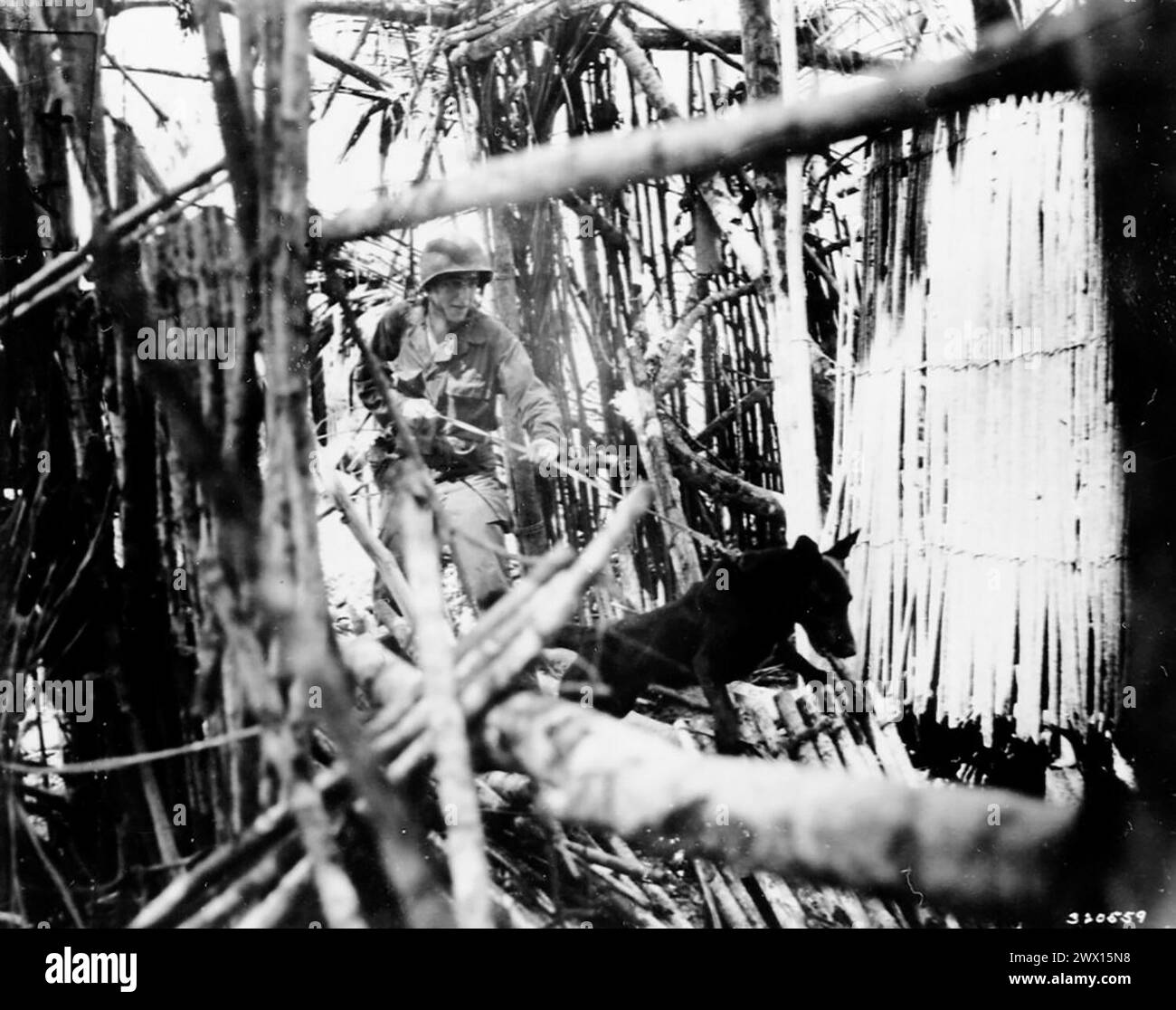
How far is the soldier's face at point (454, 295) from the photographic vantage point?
2.38m

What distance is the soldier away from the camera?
2.35 meters

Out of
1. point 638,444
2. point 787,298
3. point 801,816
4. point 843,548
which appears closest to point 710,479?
point 638,444

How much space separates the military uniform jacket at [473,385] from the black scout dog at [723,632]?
48 cm

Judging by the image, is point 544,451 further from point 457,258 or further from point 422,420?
point 457,258

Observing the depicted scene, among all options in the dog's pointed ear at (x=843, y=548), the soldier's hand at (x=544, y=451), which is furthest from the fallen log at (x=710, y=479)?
the soldier's hand at (x=544, y=451)

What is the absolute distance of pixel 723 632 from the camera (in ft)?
7.81

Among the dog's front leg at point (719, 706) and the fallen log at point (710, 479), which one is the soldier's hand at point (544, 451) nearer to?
the fallen log at point (710, 479)

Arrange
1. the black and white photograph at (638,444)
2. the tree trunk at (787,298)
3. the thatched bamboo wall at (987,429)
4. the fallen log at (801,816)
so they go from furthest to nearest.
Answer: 1. the tree trunk at (787,298)
2. the thatched bamboo wall at (987,429)
3. the black and white photograph at (638,444)
4. the fallen log at (801,816)

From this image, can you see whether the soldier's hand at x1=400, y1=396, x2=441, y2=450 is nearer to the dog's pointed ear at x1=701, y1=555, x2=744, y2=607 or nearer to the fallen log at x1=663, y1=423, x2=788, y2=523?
the fallen log at x1=663, y1=423, x2=788, y2=523

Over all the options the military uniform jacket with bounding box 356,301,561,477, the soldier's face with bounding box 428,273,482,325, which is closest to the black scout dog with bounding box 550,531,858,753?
the military uniform jacket with bounding box 356,301,561,477

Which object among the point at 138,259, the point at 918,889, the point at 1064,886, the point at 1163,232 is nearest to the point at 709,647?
the point at 918,889

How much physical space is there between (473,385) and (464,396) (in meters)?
0.04

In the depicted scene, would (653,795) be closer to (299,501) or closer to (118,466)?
(299,501)
